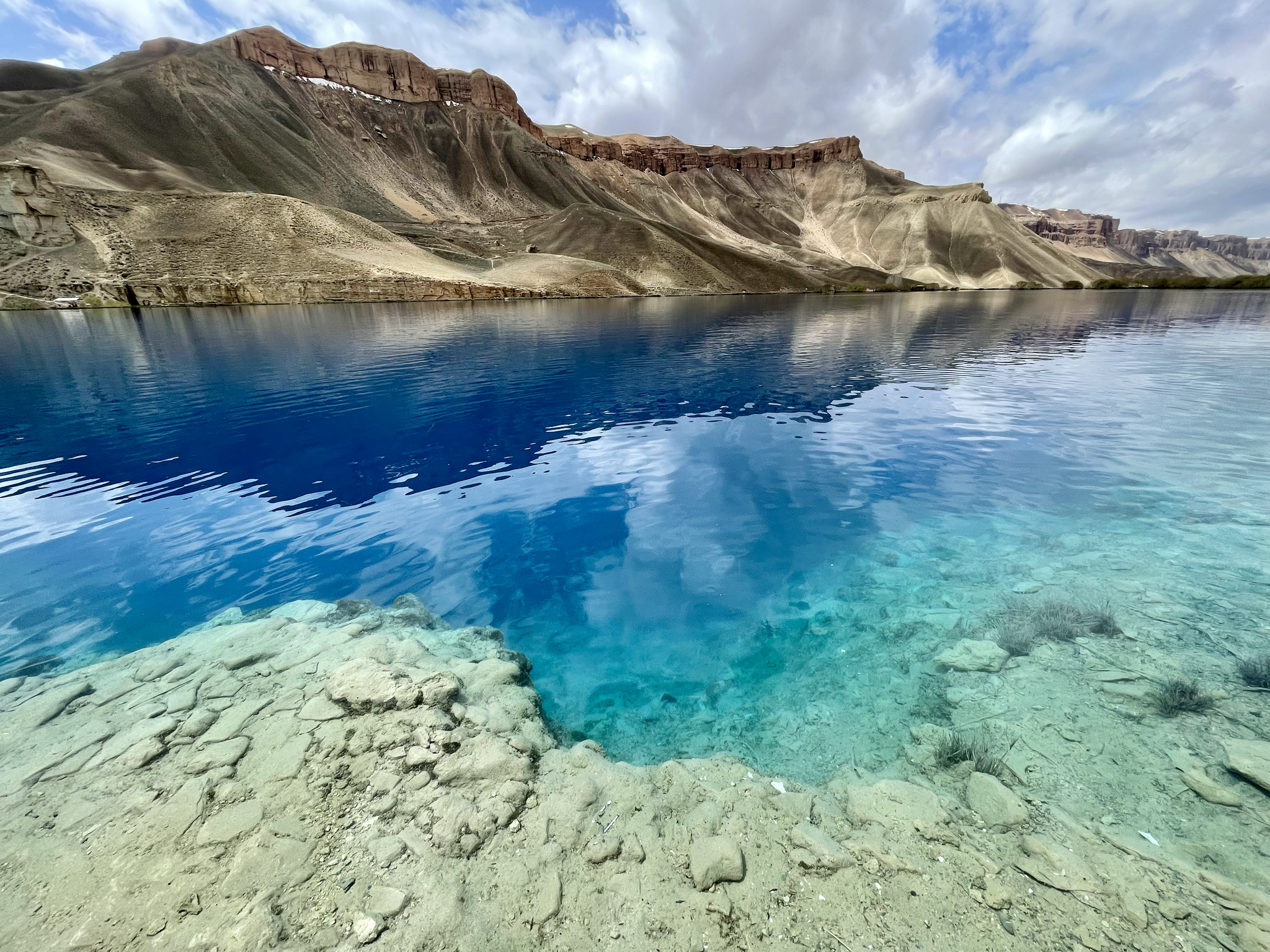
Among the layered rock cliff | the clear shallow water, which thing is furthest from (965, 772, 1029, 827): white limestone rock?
the layered rock cliff

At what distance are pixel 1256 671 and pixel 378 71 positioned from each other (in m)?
232

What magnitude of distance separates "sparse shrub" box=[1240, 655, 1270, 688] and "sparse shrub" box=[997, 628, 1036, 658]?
1821mm

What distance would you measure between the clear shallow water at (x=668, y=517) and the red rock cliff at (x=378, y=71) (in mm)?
193560

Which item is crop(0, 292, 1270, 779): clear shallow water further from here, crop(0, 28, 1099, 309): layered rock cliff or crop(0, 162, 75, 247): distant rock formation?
crop(0, 162, 75, 247): distant rock formation

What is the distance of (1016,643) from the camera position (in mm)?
6434

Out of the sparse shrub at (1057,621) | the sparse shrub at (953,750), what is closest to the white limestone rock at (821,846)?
the sparse shrub at (953,750)

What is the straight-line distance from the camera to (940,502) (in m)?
11.1

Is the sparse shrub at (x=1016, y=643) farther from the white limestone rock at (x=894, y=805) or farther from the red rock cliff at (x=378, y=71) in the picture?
the red rock cliff at (x=378, y=71)

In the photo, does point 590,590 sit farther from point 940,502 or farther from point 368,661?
point 940,502

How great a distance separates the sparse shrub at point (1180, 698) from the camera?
503 cm

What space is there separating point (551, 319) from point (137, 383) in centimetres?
3801

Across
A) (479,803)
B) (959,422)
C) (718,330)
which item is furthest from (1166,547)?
(718,330)

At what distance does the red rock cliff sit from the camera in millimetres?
151000

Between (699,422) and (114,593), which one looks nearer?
(114,593)
